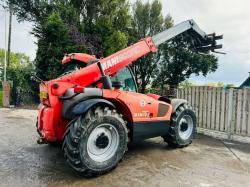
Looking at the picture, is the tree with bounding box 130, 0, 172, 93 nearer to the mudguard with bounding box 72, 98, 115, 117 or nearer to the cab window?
the cab window

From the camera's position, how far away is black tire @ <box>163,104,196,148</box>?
512 cm

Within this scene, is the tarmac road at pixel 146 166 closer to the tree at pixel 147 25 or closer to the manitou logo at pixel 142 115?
the manitou logo at pixel 142 115

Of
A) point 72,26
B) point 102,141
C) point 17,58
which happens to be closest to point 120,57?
point 102,141

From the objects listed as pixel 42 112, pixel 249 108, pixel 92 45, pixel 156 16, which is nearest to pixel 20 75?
pixel 92 45

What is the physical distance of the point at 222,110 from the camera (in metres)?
6.88

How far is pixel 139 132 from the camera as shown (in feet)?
14.4

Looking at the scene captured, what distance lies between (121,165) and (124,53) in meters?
2.18

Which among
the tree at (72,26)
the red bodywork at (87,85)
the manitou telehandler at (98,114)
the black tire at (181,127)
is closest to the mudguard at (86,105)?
the manitou telehandler at (98,114)

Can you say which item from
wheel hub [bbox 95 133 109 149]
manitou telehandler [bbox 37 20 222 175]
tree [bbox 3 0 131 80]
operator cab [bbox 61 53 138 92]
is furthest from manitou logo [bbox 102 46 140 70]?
tree [bbox 3 0 131 80]

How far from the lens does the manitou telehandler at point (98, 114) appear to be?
3.54 meters

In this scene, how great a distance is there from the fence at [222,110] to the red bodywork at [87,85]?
2.65 metres

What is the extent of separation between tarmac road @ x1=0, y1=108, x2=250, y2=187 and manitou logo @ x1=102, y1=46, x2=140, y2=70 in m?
1.85

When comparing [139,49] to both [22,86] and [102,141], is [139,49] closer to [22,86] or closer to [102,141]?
[102,141]

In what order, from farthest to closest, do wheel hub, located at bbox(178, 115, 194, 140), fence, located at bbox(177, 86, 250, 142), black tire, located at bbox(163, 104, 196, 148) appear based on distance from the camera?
1. fence, located at bbox(177, 86, 250, 142)
2. wheel hub, located at bbox(178, 115, 194, 140)
3. black tire, located at bbox(163, 104, 196, 148)
